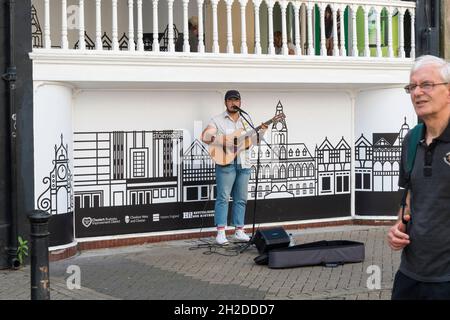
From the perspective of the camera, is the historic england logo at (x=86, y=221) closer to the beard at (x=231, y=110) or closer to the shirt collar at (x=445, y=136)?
→ the beard at (x=231, y=110)

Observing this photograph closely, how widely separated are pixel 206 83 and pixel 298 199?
98.3 inches

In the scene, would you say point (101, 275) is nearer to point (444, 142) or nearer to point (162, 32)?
point (162, 32)

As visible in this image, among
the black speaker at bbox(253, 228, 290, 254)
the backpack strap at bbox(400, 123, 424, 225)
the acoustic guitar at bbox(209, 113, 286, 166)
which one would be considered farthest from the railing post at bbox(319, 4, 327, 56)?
the backpack strap at bbox(400, 123, 424, 225)

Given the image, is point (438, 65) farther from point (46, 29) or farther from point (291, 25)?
point (291, 25)

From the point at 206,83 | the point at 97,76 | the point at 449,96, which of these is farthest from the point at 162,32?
the point at 449,96

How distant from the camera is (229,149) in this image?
955 centimetres

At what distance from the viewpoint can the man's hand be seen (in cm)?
387

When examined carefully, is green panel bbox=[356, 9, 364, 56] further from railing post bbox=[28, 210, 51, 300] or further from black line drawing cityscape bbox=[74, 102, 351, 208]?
railing post bbox=[28, 210, 51, 300]

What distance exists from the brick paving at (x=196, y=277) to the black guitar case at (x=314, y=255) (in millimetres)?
84

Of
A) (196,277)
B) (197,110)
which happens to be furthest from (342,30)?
(196,277)

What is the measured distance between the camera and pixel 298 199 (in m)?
11.0

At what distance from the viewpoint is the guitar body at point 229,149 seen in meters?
9.51
